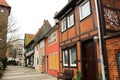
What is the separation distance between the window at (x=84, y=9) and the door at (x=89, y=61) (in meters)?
1.84

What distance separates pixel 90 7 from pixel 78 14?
5.68 ft

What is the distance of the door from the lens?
1096cm

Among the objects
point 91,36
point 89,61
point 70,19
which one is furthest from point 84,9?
point 89,61

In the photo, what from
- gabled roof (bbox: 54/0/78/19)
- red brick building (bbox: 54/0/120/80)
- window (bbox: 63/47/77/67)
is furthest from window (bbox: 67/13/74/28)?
window (bbox: 63/47/77/67)

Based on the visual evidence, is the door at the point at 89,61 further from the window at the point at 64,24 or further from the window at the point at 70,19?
the window at the point at 64,24

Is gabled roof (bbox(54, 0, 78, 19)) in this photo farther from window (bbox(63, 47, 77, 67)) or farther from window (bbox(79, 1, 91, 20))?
window (bbox(63, 47, 77, 67))

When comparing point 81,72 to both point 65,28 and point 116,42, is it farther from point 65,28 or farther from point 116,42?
point 65,28

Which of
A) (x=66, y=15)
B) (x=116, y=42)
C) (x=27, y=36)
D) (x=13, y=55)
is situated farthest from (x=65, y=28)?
(x=13, y=55)

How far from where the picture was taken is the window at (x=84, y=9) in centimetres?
1155

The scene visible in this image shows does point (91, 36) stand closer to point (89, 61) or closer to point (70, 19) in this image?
point (89, 61)

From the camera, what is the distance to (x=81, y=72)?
11820 mm

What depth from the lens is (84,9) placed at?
12.1 metres

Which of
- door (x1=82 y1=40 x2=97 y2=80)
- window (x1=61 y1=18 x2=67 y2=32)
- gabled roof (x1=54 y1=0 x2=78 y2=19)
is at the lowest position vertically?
door (x1=82 y1=40 x2=97 y2=80)

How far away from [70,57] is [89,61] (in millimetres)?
3035
